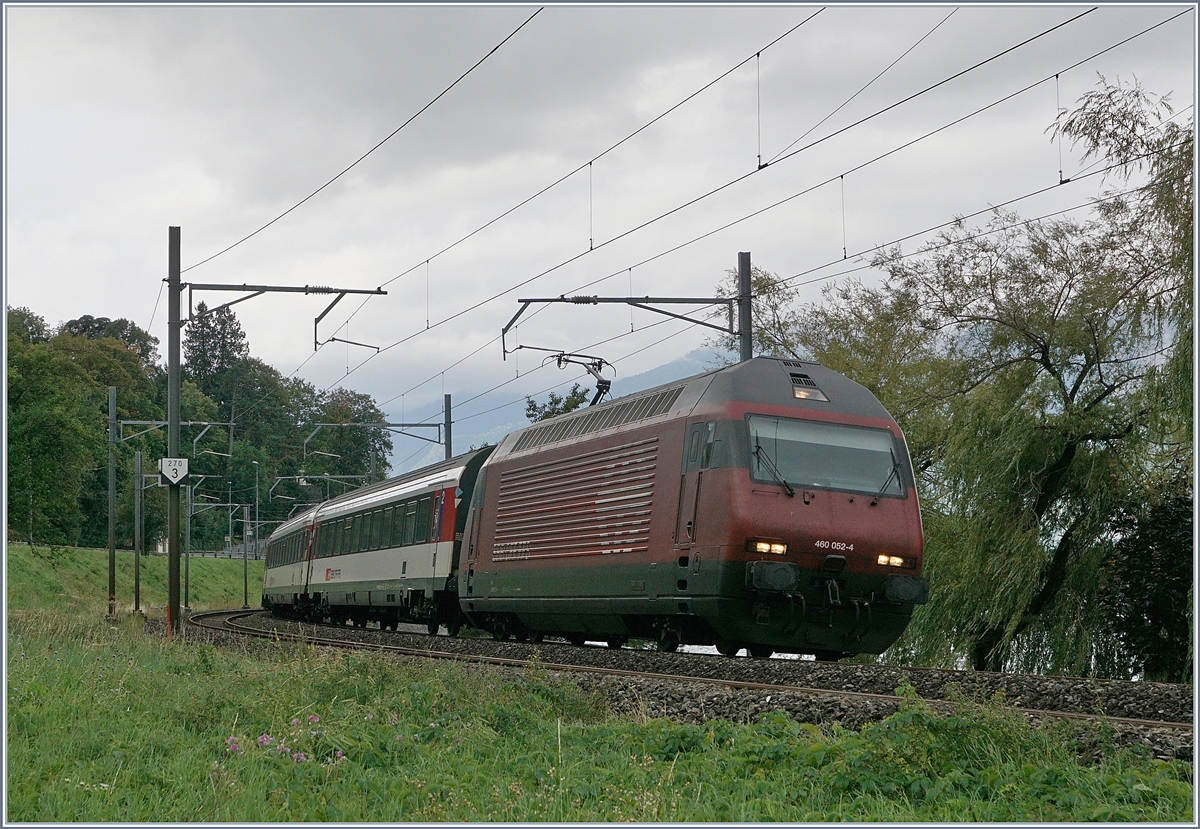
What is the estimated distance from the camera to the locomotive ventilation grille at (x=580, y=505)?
17125mm

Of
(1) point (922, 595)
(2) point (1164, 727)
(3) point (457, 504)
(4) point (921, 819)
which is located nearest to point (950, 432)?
(1) point (922, 595)

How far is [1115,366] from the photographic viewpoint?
854 inches

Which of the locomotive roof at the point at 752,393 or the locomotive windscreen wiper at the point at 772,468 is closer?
the locomotive windscreen wiper at the point at 772,468

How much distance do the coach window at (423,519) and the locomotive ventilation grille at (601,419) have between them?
4.46 metres

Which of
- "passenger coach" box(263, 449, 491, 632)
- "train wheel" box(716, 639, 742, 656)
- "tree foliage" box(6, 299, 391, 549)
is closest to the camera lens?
"train wheel" box(716, 639, 742, 656)

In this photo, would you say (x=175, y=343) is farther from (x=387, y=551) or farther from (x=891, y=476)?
(x=891, y=476)

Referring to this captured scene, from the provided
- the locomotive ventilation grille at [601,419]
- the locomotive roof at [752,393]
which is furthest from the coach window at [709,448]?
the locomotive ventilation grille at [601,419]

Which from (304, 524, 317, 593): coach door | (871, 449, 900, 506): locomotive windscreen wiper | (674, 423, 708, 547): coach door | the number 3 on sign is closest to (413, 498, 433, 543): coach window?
the number 3 on sign

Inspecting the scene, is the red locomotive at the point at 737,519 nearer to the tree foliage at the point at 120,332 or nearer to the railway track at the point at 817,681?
the railway track at the point at 817,681

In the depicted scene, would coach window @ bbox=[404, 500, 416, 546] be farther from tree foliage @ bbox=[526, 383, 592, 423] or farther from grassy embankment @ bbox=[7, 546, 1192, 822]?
tree foliage @ bbox=[526, 383, 592, 423]

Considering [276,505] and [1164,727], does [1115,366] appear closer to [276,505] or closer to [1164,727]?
[1164,727]

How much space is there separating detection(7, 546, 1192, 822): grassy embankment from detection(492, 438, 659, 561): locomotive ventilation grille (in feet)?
18.9

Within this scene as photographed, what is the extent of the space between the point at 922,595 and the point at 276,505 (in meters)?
106

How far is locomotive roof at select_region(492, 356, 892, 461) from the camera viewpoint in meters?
16.0
